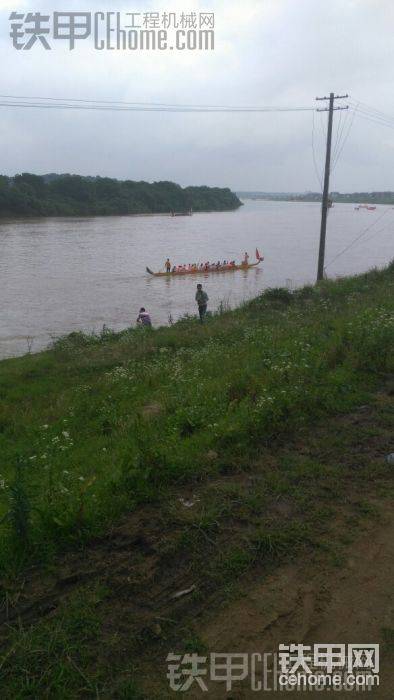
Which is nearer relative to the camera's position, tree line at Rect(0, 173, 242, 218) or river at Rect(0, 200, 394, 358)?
river at Rect(0, 200, 394, 358)

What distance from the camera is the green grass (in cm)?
421

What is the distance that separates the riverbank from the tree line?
6382cm

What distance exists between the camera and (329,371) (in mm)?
7066

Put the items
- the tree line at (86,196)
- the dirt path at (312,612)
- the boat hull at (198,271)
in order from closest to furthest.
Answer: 1. the dirt path at (312,612)
2. the boat hull at (198,271)
3. the tree line at (86,196)

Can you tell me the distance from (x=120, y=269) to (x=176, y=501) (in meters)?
32.1

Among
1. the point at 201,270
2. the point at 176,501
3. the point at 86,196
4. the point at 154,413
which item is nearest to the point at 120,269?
the point at 201,270

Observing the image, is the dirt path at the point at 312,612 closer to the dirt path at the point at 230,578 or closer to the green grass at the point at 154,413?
the dirt path at the point at 230,578

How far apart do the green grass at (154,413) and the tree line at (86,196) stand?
193ft

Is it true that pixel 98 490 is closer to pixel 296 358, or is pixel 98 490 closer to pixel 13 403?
pixel 296 358

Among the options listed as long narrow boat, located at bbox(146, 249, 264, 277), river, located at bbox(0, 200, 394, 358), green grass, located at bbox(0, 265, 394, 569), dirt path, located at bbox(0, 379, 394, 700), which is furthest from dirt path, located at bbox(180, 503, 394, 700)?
long narrow boat, located at bbox(146, 249, 264, 277)

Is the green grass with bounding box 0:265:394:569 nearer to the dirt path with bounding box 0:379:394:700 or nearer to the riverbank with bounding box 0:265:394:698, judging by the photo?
the riverbank with bounding box 0:265:394:698

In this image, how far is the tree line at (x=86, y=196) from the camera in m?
66.9

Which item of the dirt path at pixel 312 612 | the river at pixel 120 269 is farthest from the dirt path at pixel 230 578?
the river at pixel 120 269

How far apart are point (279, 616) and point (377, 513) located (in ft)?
4.24
